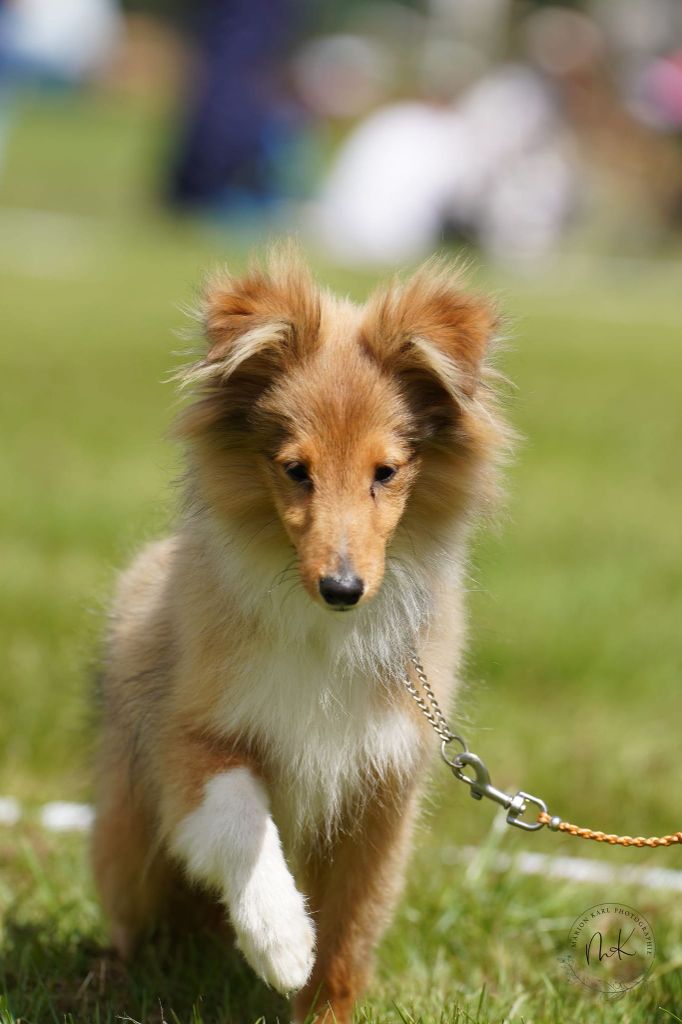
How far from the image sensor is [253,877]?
3453 mm

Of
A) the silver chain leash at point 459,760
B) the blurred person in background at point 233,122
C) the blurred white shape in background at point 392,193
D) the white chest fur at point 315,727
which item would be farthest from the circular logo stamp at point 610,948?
the blurred person in background at point 233,122

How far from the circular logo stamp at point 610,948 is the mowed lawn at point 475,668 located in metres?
0.06

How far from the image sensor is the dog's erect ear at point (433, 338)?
11.9 ft

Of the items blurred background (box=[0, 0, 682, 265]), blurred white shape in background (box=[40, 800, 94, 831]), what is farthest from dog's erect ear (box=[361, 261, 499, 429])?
blurred background (box=[0, 0, 682, 265])

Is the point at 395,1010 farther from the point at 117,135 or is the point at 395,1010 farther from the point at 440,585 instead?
the point at 117,135

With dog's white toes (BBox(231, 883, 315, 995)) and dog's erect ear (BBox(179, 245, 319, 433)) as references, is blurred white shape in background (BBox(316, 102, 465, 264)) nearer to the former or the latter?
dog's erect ear (BBox(179, 245, 319, 433))

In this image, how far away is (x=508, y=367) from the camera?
1222 cm

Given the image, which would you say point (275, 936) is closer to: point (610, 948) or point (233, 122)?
point (610, 948)

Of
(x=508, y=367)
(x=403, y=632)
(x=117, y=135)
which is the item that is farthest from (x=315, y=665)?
(x=117, y=135)

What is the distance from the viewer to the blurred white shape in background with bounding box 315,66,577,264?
22312mm

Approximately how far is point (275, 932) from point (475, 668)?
1.92m

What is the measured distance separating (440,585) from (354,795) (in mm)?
603

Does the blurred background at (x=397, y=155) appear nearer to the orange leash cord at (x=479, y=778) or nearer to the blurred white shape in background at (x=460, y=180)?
the blurred white shape in background at (x=460, y=180)

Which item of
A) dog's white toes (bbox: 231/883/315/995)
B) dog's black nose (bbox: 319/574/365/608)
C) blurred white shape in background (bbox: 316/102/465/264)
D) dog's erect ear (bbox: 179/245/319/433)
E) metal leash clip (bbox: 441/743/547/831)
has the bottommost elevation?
blurred white shape in background (bbox: 316/102/465/264)
